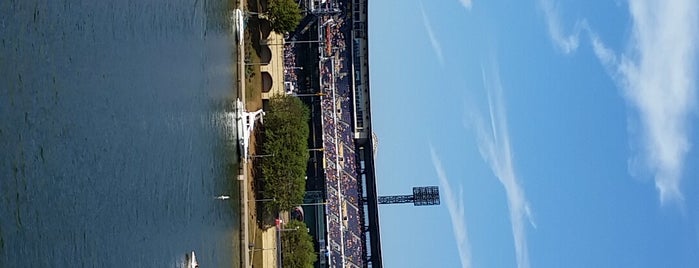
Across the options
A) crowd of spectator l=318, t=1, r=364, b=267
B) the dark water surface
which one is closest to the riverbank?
the dark water surface

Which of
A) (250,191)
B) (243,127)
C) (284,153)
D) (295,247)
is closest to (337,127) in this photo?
(284,153)

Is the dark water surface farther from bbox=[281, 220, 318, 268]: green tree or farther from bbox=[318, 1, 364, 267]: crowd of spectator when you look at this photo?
bbox=[318, 1, 364, 267]: crowd of spectator

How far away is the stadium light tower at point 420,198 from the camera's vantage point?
337 feet

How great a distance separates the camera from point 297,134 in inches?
3191

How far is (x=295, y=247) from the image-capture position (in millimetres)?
80875

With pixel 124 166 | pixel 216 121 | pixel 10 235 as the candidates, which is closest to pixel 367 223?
pixel 216 121

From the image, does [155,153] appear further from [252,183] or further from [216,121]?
[252,183]

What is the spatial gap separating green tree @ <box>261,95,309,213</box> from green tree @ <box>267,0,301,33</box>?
20.5 ft

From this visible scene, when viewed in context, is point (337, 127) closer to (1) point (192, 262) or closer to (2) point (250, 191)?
(2) point (250, 191)

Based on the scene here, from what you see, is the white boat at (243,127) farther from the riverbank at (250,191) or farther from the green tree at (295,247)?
the green tree at (295,247)

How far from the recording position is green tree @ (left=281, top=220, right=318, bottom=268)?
265ft

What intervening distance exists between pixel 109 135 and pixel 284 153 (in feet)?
132

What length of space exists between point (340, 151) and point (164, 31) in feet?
130

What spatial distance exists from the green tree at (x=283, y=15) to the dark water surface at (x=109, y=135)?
19.4 meters
